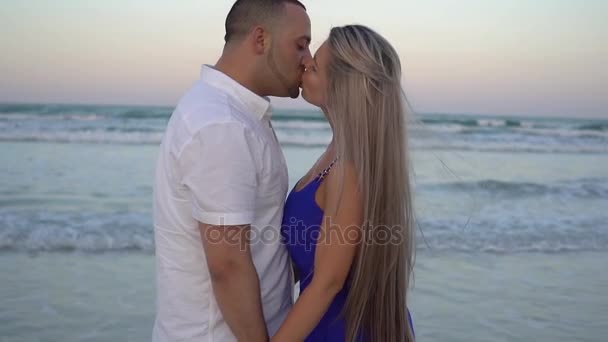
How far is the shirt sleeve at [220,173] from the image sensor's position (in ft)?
5.58

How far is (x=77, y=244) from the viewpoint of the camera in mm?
5906

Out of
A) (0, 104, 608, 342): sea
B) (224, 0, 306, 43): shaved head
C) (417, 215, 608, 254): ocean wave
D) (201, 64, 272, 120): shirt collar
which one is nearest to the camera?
(201, 64, 272, 120): shirt collar

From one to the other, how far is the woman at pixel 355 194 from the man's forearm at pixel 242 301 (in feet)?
0.46

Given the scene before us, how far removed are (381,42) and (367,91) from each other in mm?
198

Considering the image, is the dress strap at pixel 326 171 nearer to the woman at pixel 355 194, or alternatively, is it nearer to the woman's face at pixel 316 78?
the woman at pixel 355 194

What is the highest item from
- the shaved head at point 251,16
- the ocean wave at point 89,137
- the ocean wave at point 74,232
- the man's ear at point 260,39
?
the shaved head at point 251,16

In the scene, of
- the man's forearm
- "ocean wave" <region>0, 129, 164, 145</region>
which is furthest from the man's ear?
→ "ocean wave" <region>0, 129, 164, 145</region>

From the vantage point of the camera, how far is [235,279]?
1.81 meters

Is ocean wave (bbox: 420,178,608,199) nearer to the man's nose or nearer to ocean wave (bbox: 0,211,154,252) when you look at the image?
ocean wave (bbox: 0,211,154,252)

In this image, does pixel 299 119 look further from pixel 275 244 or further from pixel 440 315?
pixel 275 244

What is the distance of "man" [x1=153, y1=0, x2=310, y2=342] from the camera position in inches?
67.8

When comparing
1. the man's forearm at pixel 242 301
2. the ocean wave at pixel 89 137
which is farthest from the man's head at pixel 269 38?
the ocean wave at pixel 89 137

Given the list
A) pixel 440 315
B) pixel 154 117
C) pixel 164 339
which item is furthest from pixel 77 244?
pixel 154 117

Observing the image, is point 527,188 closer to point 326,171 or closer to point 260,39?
point 326,171
